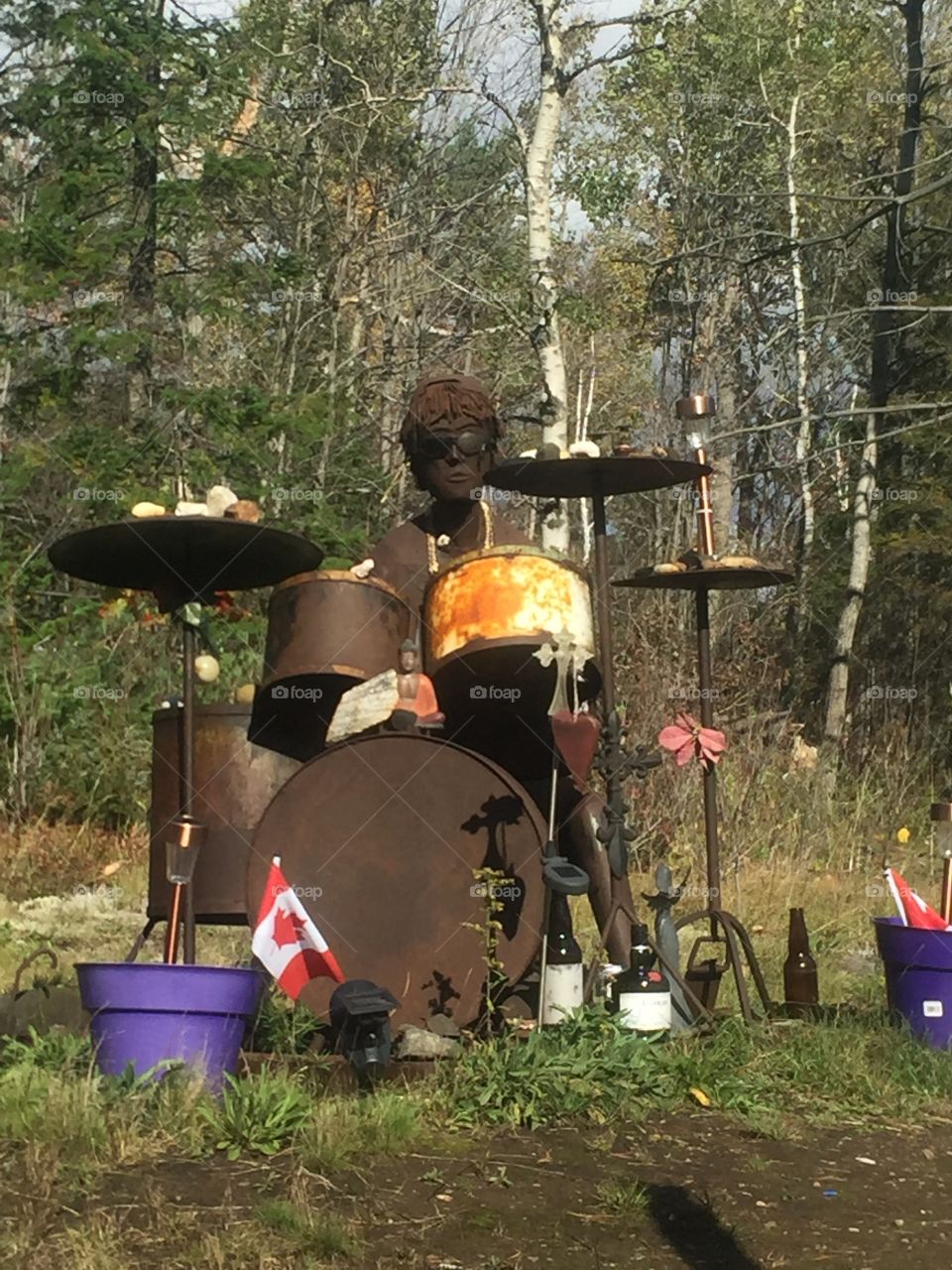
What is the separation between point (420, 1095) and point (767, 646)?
39.6ft

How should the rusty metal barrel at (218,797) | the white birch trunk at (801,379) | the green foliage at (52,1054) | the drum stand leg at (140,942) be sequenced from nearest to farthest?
the green foliage at (52,1054) → the drum stand leg at (140,942) → the rusty metal barrel at (218,797) → the white birch trunk at (801,379)

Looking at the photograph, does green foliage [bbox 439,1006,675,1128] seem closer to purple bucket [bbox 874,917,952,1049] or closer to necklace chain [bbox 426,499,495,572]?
purple bucket [bbox 874,917,952,1049]

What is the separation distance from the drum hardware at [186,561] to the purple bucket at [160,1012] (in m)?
0.42

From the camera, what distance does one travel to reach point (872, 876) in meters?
10.3

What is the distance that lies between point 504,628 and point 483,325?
47.3 ft

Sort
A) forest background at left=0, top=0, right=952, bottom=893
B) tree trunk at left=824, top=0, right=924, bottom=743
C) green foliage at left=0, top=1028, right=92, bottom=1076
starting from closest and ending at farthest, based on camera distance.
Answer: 1. green foliage at left=0, top=1028, right=92, bottom=1076
2. forest background at left=0, top=0, right=952, bottom=893
3. tree trunk at left=824, top=0, right=924, bottom=743

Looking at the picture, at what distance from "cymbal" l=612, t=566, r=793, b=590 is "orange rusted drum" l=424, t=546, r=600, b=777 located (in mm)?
717

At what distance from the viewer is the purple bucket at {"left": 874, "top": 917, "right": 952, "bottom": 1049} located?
5418 millimetres

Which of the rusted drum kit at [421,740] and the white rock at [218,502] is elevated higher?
the white rock at [218,502]

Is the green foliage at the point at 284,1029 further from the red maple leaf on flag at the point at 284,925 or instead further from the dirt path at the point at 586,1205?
the dirt path at the point at 586,1205

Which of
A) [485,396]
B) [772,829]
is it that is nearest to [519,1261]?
[485,396]

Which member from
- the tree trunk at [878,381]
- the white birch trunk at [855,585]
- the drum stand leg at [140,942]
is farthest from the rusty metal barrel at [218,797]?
the white birch trunk at [855,585]

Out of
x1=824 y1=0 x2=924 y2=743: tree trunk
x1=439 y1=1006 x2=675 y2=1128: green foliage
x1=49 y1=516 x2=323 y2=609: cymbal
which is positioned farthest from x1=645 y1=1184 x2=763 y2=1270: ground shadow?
x1=824 y1=0 x2=924 y2=743: tree trunk

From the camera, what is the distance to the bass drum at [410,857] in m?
5.38
